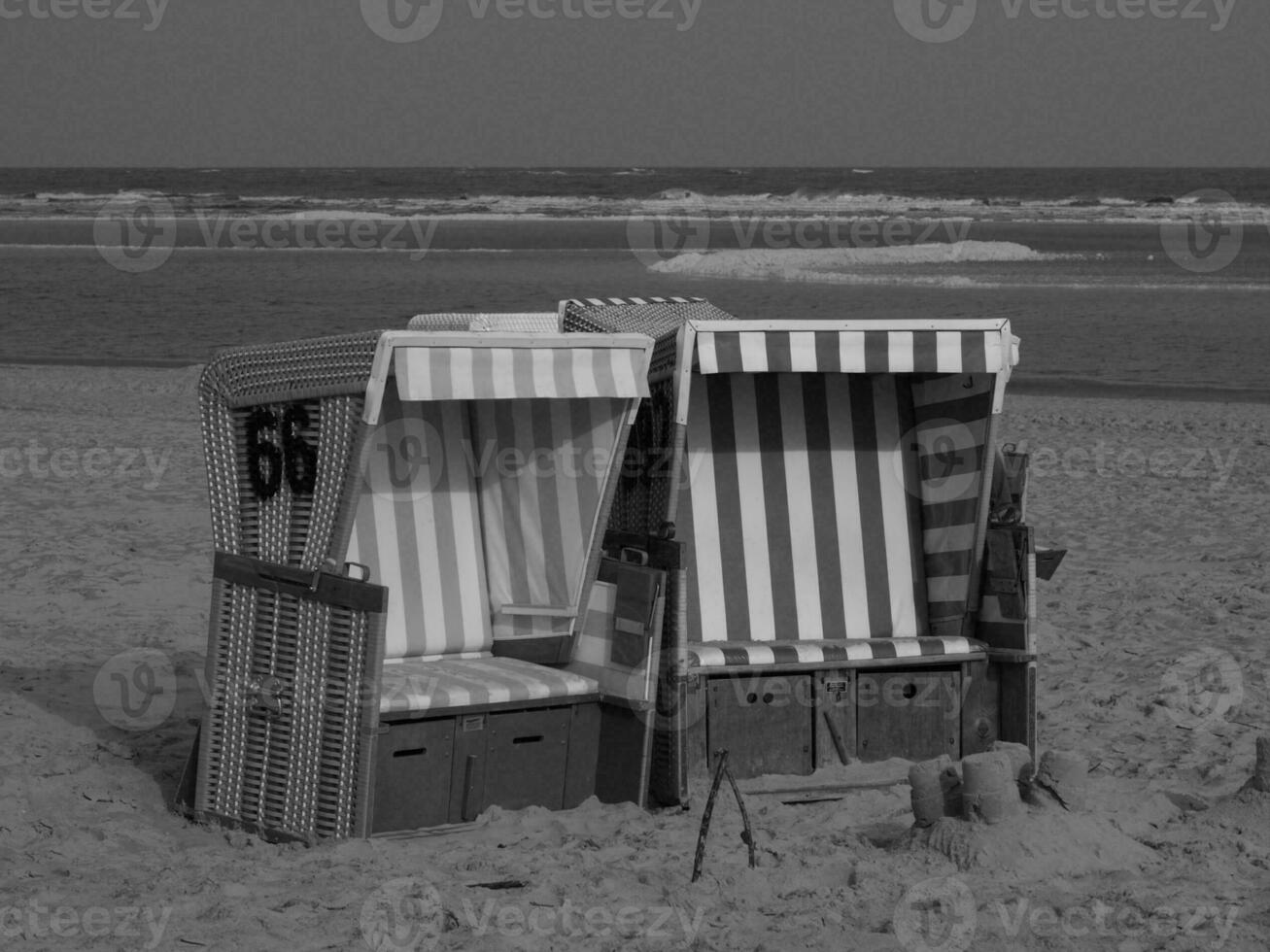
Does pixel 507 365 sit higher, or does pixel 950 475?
pixel 507 365

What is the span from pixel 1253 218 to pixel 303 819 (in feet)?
164

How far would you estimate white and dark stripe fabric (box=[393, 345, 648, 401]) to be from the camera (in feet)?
14.5

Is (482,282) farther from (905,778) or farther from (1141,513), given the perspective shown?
(905,778)
